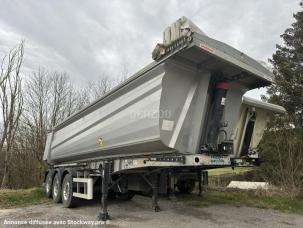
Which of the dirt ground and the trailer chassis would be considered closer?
the trailer chassis

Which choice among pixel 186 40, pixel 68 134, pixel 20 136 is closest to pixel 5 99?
pixel 20 136

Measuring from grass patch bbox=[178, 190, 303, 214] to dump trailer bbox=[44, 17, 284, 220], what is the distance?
1.93 meters

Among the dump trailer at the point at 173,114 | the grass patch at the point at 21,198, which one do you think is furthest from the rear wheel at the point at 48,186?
the dump trailer at the point at 173,114

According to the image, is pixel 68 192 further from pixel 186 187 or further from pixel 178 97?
pixel 178 97

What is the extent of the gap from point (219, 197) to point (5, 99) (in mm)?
13218

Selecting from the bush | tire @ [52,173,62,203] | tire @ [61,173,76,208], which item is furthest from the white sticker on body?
the bush

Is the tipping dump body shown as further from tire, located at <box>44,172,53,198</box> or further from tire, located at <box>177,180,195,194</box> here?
tire, located at <box>44,172,53,198</box>

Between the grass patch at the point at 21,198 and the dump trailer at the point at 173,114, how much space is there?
2.85m

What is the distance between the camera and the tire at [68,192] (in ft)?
26.3

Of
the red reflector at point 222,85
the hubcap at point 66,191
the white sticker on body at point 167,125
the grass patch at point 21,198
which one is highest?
the red reflector at point 222,85

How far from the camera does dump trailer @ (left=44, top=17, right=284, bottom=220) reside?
5.23 m

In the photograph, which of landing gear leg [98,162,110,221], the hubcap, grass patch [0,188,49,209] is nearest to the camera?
landing gear leg [98,162,110,221]

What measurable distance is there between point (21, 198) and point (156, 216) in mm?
5240

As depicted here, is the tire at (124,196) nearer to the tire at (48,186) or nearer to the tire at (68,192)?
the tire at (68,192)
